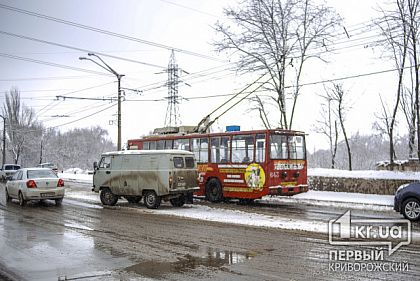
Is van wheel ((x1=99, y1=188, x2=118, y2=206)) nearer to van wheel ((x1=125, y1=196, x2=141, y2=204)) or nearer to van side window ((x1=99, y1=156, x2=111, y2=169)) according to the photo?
van wheel ((x1=125, y1=196, x2=141, y2=204))

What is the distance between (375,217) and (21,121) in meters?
68.7

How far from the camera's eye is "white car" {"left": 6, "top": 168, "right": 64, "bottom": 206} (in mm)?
17703

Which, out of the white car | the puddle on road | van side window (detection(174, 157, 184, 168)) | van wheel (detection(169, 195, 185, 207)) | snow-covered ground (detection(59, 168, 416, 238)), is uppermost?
van side window (detection(174, 157, 184, 168))

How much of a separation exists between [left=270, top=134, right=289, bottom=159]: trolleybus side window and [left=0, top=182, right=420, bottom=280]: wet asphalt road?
429 cm

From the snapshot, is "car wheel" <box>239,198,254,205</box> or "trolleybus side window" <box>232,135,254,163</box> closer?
"trolleybus side window" <box>232,135,254,163</box>

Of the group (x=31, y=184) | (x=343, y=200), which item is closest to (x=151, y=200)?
(x=31, y=184)

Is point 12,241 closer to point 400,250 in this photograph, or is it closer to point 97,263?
point 97,263

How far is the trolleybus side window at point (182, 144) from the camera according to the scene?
69.6 ft

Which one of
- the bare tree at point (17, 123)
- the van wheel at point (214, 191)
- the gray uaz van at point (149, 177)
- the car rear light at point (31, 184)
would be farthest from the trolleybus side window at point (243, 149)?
the bare tree at point (17, 123)

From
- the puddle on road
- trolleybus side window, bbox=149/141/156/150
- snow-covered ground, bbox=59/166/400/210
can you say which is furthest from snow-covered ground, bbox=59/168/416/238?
trolleybus side window, bbox=149/141/156/150

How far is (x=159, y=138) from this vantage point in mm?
22734

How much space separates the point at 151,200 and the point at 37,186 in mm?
4849

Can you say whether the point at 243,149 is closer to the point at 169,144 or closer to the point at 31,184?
the point at 169,144

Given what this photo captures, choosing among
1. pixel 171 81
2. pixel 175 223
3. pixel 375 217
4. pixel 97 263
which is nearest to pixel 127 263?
pixel 97 263
